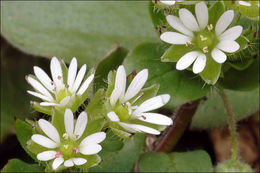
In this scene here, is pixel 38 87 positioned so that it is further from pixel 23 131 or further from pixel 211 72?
pixel 211 72

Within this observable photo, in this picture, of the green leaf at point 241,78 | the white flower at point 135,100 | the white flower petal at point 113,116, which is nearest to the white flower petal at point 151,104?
the white flower at point 135,100

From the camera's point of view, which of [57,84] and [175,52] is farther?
[175,52]

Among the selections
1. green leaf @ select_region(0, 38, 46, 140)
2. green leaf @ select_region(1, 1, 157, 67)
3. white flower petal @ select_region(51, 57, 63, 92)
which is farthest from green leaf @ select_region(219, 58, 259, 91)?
green leaf @ select_region(0, 38, 46, 140)

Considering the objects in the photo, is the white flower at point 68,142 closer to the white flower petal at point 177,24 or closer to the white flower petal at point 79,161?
the white flower petal at point 79,161

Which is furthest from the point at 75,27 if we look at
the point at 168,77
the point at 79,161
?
the point at 79,161

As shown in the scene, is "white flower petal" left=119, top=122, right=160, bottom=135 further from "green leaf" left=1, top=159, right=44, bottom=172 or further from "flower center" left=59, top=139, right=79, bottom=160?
"green leaf" left=1, top=159, right=44, bottom=172

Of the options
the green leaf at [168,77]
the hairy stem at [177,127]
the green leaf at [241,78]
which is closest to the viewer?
A: the green leaf at [168,77]
